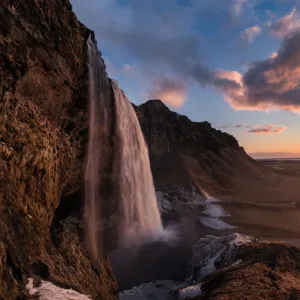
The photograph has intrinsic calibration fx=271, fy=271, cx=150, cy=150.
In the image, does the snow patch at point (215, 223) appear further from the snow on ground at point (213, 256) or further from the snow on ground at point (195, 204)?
the snow on ground at point (213, 256)

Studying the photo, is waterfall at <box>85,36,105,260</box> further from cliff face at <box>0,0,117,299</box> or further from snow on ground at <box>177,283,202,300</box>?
snow on ground at <box>177,283,202,300</box>

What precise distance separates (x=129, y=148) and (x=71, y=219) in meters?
7.50

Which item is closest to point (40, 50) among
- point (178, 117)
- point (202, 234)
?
point (202, 234)

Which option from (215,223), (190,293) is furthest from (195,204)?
(190,293)

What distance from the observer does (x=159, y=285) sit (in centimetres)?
1427

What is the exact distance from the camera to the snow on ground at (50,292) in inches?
248

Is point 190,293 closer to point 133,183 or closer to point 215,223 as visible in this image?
point 133,183

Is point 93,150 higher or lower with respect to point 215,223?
higher

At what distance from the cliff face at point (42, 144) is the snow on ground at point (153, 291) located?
134 cm

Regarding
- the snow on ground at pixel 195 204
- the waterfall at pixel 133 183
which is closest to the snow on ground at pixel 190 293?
the waterfall at pixel 133 183

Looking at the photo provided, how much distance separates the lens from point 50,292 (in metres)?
6.51

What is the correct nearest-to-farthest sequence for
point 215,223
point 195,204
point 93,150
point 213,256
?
point 93,150 < point 213,256 < point 215,223 < point 195,204

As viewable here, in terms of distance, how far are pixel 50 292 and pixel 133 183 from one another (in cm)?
1437

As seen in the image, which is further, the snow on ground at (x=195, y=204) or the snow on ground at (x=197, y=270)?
the snow on ground at (x=195, y=204)
